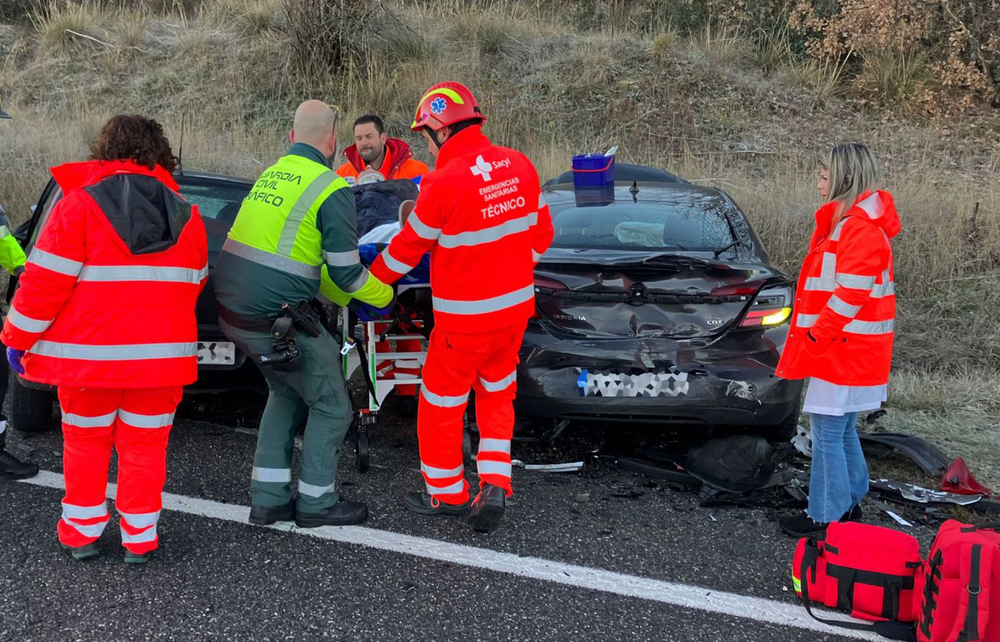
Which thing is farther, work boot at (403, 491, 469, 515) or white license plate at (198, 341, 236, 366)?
white license plate at (198, 341, 236, 366)

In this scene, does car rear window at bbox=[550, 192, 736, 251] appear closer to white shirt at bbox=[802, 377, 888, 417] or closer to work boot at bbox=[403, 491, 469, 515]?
white shirt at bbox=[802, 377, 888, 417]

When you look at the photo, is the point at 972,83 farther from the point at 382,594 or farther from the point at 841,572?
the point at 382,594

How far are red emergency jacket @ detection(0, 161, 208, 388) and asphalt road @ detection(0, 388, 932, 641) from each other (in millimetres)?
732

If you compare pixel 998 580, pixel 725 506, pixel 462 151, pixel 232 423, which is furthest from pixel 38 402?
pixel 998 580

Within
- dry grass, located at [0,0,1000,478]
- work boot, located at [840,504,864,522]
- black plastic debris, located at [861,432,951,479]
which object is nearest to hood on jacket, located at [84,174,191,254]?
work boot, located at [840,504,864,522]

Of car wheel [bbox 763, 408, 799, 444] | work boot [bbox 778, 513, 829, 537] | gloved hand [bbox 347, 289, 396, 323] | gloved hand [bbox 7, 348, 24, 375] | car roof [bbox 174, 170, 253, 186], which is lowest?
work boot [bbox 778, 513, 829, 537]

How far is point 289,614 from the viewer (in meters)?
3.05

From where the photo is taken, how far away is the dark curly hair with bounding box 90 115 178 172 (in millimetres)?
3275

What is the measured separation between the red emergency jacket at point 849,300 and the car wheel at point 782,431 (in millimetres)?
765

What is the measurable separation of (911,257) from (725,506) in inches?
192

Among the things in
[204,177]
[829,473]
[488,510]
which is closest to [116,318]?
[488,510]

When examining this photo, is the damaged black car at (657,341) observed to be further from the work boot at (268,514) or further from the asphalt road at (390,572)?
the work boot at (268,514)

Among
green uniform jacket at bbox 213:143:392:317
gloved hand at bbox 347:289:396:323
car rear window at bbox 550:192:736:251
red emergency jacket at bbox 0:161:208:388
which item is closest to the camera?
red emergency jacket at bbox 0:161:208:388

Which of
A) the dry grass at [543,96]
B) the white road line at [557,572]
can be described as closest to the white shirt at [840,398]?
the white road line at [557,572]
